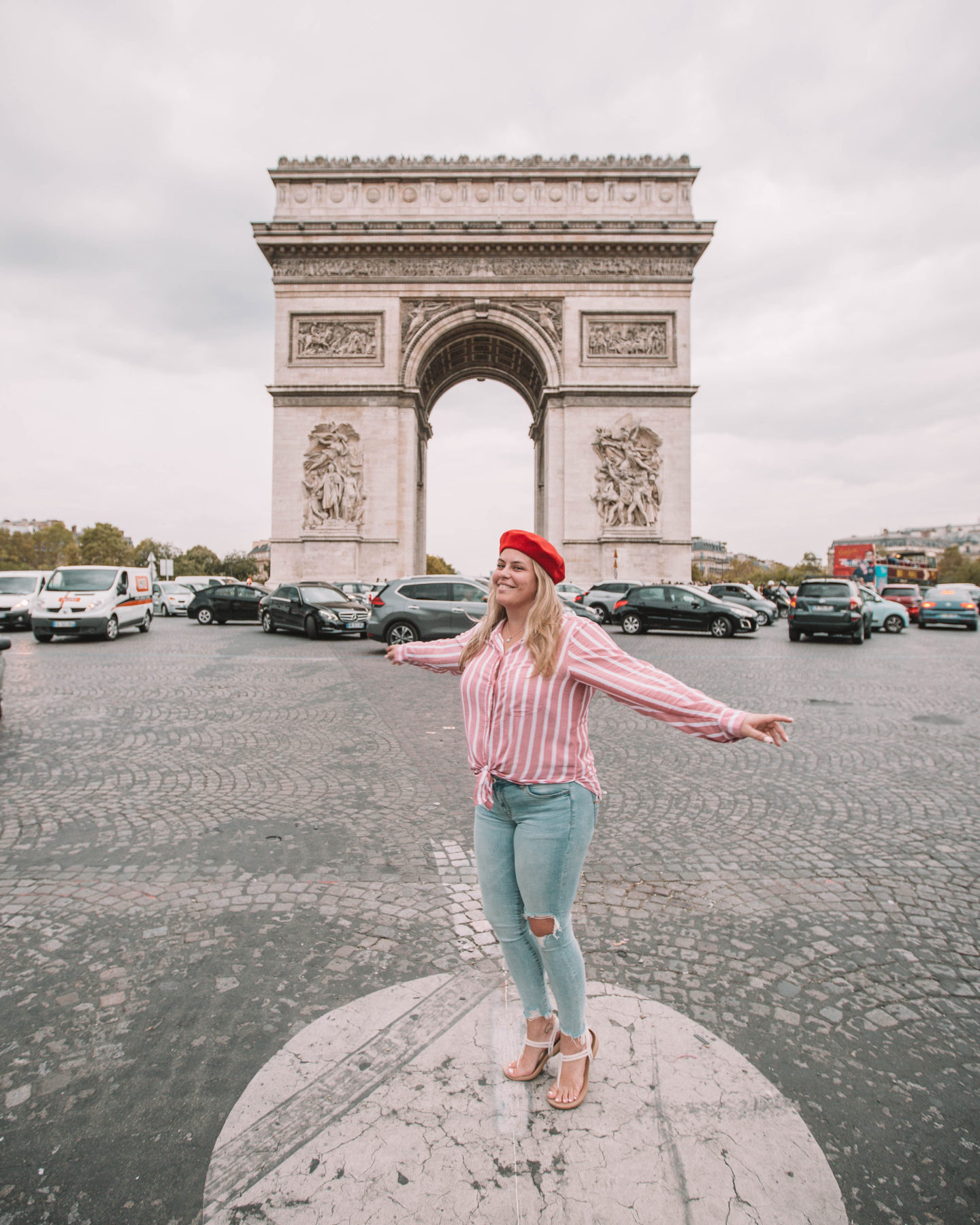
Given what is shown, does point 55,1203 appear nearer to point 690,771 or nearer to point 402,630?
point 690,771

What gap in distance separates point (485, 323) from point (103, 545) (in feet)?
188

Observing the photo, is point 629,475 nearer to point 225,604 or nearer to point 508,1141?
point 225,604

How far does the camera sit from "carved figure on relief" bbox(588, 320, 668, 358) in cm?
2780

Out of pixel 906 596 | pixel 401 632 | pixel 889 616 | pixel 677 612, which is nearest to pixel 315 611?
pixel 401 632

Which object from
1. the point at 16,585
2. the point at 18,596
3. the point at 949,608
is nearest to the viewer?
the point at 18,596

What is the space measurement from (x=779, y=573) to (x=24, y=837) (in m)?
134

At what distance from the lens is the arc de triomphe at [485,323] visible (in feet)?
89.6

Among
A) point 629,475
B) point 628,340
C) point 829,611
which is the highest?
point 628,340

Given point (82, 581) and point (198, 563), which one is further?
point (198, 563)

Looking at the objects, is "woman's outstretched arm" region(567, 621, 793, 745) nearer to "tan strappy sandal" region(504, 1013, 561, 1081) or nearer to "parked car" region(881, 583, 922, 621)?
"tan strappy sandal" region(504, 1013, 561, 1081)

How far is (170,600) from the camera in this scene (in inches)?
1201

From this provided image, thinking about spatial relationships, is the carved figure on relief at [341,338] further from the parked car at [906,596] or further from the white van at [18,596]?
the parked car at [906,596]

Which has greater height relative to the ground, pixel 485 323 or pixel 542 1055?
pixel 485 323

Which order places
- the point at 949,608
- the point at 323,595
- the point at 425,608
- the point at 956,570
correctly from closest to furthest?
the point at 425,608 → the point at 323,595 → the point at 949,608 → the point at 956,570
